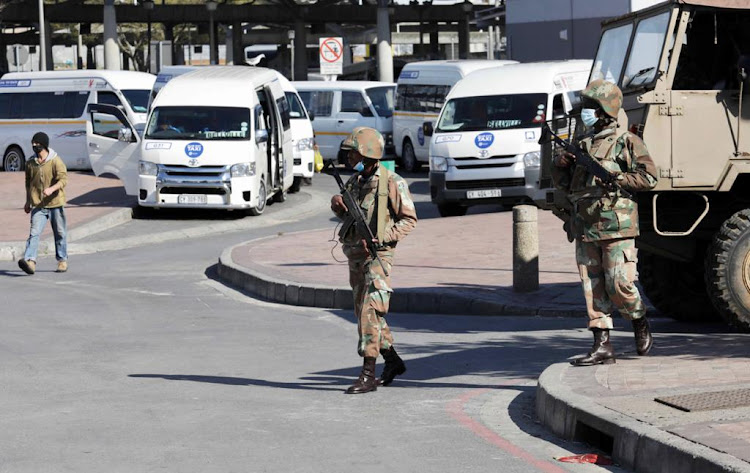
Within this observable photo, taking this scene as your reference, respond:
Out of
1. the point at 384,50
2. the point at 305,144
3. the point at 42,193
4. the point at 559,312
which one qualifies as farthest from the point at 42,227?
the point at 384,50

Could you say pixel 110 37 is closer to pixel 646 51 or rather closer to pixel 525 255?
pixel 525 255

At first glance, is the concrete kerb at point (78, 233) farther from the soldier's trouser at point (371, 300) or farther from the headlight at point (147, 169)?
the soldier's trouser at point (371, 300)

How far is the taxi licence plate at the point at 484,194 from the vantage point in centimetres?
2294

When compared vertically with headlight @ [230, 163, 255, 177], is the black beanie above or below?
above

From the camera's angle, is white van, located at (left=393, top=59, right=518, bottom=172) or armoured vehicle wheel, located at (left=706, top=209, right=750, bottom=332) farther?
white van, located at (left=393, top=59, right=518, bottom=172)

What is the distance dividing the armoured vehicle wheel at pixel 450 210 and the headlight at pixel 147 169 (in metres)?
4.71

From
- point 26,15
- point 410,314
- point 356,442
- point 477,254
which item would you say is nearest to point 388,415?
point 356,442

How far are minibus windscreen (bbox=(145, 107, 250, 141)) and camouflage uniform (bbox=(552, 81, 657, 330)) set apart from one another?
14838mm

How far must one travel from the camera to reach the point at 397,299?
1394 centimetres

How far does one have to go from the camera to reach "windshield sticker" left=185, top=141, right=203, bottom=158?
76.9 feet

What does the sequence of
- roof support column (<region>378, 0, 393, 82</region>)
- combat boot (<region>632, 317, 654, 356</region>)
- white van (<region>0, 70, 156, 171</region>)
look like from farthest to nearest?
roof support column (<region>378, 0, 393, 82</region>) → white van (<region>0, 70, 156, 171</region>) → combat boot (<region>632, 317, 654, 356</region>)

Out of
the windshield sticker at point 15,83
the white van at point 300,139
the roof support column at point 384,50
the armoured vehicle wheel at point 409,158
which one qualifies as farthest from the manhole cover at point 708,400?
the roof support column at point 384,50

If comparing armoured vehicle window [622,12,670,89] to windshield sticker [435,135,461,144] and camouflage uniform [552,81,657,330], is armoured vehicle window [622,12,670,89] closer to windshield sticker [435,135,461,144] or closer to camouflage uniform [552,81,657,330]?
camouflage uniform [552,81,657,330]

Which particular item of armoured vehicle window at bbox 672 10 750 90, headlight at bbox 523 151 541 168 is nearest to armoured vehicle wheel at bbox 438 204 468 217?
headlight at bbox 523 151 541 168
